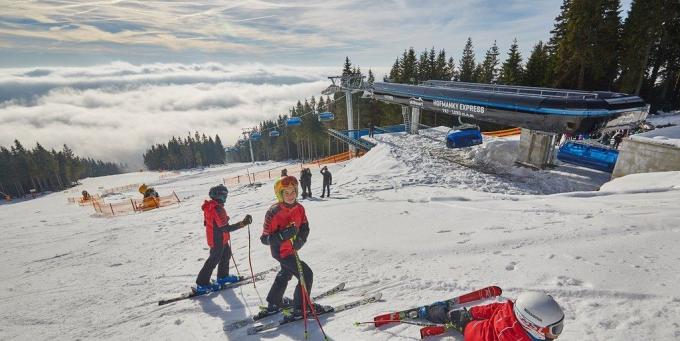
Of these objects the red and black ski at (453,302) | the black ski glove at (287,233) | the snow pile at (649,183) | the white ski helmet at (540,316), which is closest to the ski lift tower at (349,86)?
the snow pile at (649,183)

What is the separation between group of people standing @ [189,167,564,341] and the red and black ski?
0.39ft

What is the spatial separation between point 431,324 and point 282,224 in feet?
8.23

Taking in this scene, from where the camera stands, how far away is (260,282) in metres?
7.05

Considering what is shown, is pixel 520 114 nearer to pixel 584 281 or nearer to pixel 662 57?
pixel 584 281

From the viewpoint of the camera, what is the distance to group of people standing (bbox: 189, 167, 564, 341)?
2.79 meters

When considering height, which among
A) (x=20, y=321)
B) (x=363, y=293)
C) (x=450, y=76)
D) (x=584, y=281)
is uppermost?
(x=450, y=76)

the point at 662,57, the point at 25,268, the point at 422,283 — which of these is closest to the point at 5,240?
the point at 25,268

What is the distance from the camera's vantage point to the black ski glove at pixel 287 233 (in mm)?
4770

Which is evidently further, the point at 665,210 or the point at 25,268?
the point at 25,268

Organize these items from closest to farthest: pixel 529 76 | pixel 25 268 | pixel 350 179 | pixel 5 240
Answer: pixel 25 268, pixel 5 240, pixel 350 179, pixel 529 76

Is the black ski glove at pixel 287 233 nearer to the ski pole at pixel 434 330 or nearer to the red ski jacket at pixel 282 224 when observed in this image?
the red ski jacket at pixel 282 224

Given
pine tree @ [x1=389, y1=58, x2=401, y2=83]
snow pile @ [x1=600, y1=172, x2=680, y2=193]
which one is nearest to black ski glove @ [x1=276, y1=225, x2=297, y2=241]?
snow pile @ [x1=600, y1=172, x2=680, y2=193]

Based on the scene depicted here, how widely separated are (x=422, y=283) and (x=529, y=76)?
42.9 meters

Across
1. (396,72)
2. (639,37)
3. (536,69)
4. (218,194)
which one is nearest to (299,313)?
(218,194)
